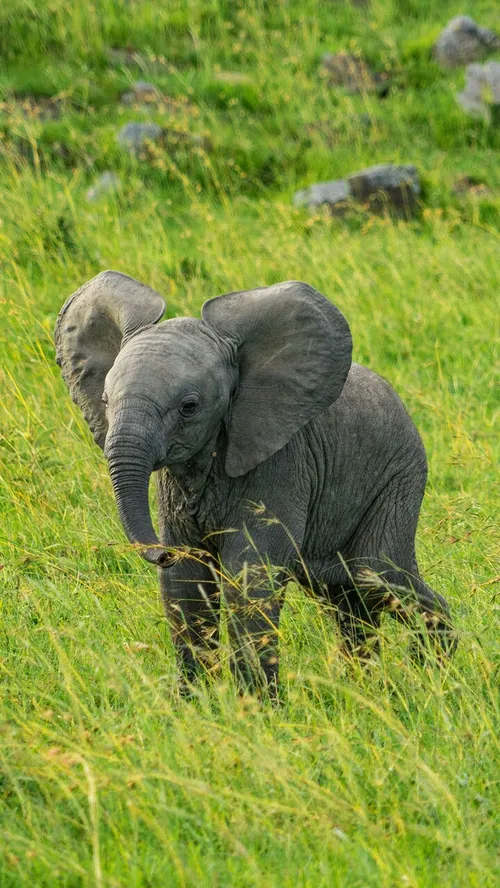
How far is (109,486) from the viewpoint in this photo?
6.39 m

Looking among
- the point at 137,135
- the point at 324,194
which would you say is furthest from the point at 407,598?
the point at 137,135

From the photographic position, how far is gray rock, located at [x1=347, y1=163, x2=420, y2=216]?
11180 millimetres

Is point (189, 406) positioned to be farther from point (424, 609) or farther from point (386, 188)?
point (386, 188)

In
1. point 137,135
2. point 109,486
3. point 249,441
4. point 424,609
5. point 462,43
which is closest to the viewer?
point 249,441

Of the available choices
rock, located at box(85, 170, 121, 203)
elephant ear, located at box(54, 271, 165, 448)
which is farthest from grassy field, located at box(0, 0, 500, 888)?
elephant ear, located at box(54, 271, 165, 448)

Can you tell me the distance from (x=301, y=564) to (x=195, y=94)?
8943 millimetres

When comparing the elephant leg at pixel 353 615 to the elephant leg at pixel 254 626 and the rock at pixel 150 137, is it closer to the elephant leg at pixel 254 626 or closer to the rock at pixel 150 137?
the elephant leg at pixel 254 626

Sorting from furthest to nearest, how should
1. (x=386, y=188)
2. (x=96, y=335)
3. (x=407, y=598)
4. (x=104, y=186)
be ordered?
(x=386, y=188) < (x=104, y=186) < (x=407, y=598) < (x=96, y=335)

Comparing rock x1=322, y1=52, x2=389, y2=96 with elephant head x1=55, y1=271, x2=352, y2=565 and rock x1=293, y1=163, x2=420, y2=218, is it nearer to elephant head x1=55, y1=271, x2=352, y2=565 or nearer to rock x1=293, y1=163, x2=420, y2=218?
rock x1=293, y1=163, x2=420, y2=218

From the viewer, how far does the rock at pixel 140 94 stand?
12.6 metres

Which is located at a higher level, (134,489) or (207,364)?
(207,364)

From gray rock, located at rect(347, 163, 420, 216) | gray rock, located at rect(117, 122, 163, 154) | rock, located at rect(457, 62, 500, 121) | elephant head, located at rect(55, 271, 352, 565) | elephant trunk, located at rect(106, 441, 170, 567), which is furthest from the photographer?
rock, located at rect(457, 62, 500, 121)

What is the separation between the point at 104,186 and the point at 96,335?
6.83 metres

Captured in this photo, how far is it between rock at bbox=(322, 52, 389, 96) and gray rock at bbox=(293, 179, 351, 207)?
7.88ft
